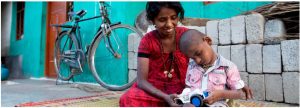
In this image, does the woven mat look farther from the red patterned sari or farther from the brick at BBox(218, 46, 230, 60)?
the brick at BBox(218, 46, 230, 60)

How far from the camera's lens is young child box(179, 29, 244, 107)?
5.18 ft

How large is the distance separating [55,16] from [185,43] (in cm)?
532

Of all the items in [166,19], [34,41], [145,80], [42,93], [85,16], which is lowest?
[42,93]

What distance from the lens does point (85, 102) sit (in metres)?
2.78

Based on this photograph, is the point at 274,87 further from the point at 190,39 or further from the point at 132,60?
the point at 132,60

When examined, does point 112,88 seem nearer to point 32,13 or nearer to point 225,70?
point 225,70

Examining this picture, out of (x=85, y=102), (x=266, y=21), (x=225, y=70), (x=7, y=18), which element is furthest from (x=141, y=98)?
(x=7, y=18)

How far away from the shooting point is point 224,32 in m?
3.02

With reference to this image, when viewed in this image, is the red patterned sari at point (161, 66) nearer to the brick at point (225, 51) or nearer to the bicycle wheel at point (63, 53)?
the brick at point (225, 51)

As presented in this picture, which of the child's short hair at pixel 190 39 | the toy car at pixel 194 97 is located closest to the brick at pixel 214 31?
the child's short hair at pixel 190 39

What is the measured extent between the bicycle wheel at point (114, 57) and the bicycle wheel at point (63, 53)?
466 millimetres

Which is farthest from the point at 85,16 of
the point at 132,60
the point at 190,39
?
the point at 190,39

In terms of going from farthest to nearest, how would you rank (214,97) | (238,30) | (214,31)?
(214,31), (238,30), (214,97)

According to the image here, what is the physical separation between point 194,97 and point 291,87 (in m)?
1.36
